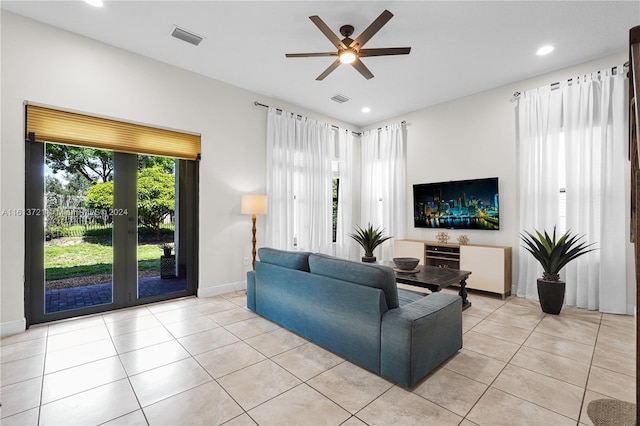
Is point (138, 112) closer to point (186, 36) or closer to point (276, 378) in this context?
point (186, 36)

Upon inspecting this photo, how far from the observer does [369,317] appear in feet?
7.30

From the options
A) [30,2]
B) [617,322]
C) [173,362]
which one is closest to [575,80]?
[617,322]

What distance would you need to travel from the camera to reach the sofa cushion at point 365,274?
222 cm

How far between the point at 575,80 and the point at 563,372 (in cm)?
367

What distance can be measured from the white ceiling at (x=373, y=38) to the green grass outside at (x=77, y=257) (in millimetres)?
2355

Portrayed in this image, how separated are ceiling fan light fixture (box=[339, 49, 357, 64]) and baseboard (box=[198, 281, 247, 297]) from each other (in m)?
3.45

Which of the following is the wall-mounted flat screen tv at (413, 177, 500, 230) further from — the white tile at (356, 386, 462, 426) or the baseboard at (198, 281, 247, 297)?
the white tile at (356, 386, 462, 426)

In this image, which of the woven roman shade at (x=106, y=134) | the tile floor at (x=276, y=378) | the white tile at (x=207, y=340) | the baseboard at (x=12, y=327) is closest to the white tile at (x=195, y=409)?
the tile floor at (x=276, y=378)

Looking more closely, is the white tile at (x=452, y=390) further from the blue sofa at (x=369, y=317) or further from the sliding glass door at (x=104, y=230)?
the sliding glass door at (x=104, y=230)

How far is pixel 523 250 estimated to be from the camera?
4.37 metres

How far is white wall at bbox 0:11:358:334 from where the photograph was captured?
2.99 metres

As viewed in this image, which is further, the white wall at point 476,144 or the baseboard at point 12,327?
the white wall at point 476,144

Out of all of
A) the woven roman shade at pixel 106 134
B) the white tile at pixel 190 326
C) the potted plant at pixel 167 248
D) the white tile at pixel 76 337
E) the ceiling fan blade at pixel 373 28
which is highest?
the ceiling fan blade at pixel 373 28

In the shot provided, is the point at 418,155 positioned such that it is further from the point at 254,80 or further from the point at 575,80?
the point at 254,80
